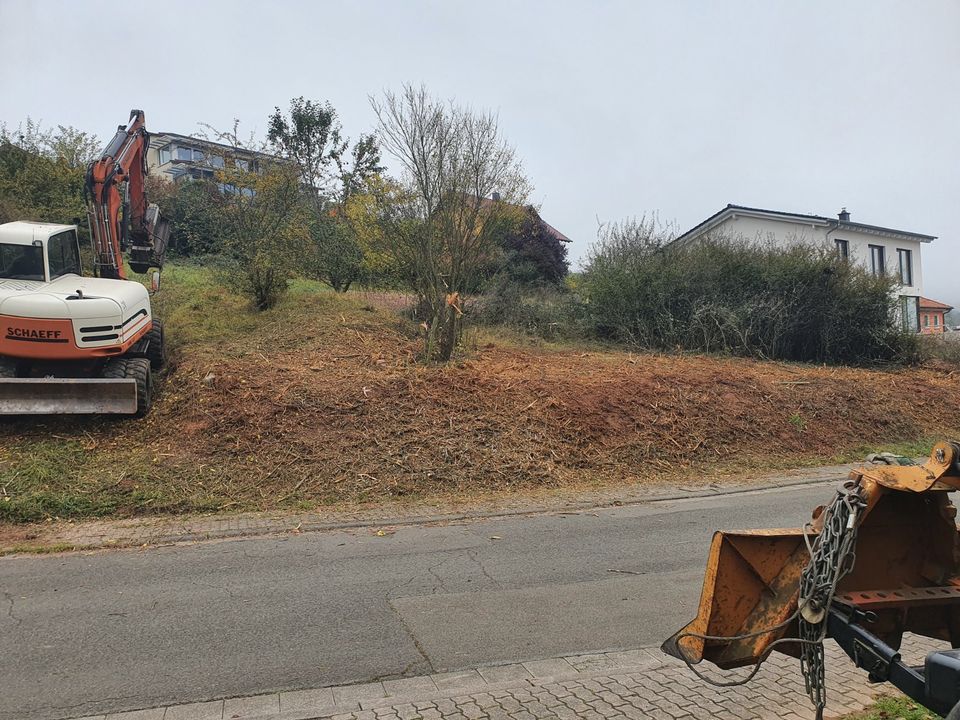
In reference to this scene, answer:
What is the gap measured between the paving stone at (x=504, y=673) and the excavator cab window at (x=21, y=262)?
31.9 feet

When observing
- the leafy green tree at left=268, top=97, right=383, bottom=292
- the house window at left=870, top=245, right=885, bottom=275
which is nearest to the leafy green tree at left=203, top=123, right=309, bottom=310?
the leafy green tree at left=268, top=97, right=383, bottom=292

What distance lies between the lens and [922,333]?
20250mm

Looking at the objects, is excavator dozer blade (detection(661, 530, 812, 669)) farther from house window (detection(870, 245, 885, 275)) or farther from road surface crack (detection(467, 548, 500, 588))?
house window (detection(870, 245, 885, 275))

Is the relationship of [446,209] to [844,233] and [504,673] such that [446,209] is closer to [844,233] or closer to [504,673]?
[504,673]

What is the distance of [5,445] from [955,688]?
10.2 metres

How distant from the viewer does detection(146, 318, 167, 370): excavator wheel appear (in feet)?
38.0

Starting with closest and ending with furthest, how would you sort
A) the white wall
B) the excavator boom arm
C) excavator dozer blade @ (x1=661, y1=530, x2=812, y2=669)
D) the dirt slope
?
excavator dozer blade @ (x1=661, y1=530, x2=812, y2=669) < the dirt slope < the excavator boom arm < the white wall

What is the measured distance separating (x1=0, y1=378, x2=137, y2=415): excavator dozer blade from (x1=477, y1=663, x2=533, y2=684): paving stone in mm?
7397

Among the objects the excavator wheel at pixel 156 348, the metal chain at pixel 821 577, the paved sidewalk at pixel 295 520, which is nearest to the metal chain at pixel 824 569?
the metal chain at pixel 821 577

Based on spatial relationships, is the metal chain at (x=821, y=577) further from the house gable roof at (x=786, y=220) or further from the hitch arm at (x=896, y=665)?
the house gable roof at (x=786, y=220)

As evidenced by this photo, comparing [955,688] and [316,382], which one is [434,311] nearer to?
[316,382]

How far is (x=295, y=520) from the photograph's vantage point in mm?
7695

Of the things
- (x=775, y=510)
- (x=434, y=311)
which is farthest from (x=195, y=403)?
(x=775, y=510)

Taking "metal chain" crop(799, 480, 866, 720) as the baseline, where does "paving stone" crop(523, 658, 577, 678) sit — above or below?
below
